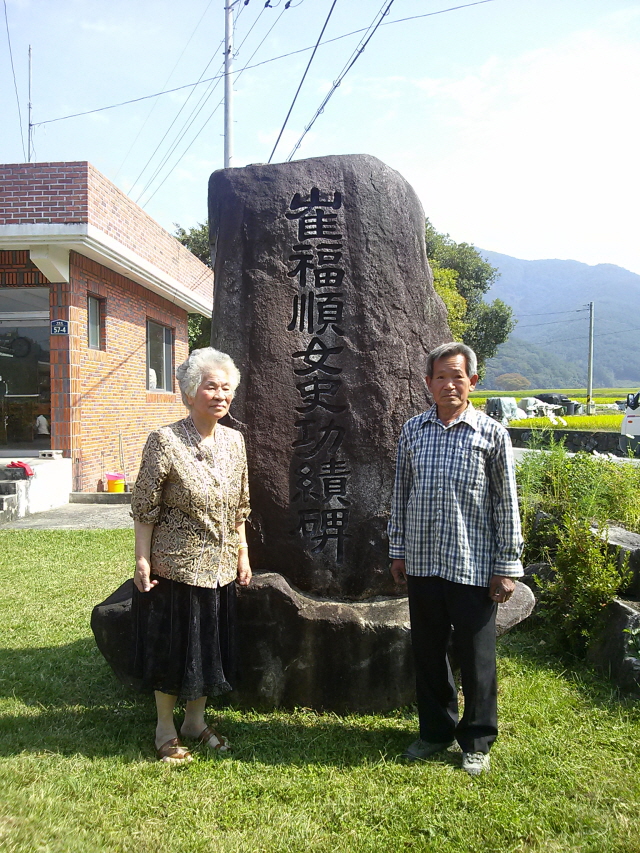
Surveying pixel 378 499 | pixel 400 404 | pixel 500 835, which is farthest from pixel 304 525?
pixel 500 835

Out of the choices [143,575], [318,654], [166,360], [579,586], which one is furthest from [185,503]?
[166,360]

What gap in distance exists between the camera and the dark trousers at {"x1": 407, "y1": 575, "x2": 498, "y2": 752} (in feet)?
8.79

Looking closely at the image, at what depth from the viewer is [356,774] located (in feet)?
8.87

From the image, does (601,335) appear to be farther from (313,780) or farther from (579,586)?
(313,780)

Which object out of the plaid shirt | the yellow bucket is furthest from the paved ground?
the plaid shirt

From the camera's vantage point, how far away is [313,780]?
266 centimetres

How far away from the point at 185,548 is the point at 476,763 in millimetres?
1450

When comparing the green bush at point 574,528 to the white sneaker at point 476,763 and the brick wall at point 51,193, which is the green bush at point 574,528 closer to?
the white sneaker at point 476,763

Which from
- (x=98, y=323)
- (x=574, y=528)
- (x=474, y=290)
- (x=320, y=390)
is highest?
(x=474, y=290)

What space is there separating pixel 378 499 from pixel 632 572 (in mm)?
1527

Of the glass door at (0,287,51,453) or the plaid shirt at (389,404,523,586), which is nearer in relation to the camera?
the plaid shirt at (389,404,523,586)

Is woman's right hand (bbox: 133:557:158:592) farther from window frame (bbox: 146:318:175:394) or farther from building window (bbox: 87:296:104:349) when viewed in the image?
window frame (bbox: 146:318:175:394)

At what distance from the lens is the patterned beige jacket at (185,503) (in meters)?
2.69

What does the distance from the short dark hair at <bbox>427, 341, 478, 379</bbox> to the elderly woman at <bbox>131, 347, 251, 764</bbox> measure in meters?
0.83
